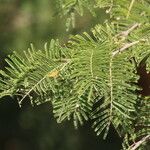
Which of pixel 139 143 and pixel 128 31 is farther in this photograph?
pixel 139 143

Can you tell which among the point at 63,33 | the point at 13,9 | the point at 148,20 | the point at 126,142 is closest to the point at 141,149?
the point at 126,142

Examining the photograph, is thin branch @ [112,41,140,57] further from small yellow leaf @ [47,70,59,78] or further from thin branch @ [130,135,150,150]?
thin branch @ [130,135,150,150]

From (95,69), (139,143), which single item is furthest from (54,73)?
(139,143)

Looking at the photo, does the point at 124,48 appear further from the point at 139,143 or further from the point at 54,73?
the point at 139,143

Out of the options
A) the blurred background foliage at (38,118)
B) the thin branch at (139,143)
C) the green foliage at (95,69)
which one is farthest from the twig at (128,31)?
the blurred background foliage at (38,118)

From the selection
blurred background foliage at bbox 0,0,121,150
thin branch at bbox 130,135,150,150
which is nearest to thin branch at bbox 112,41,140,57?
thin branch at bbox 130,135,150,150

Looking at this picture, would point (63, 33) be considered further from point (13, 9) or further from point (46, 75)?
point (46, 75)

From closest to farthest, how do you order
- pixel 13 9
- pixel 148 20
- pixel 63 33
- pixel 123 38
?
pixel 148 20 → pixel 123 38 → pixel 63 33 → pixel 13 9

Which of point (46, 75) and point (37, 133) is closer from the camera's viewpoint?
point (46, 75)
